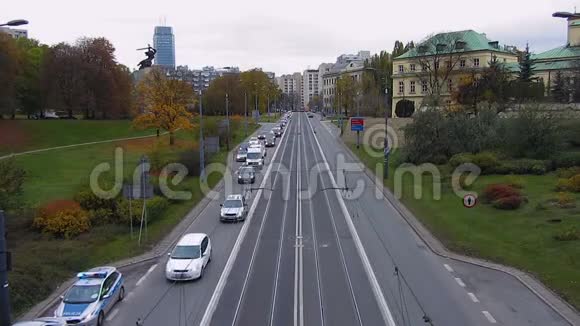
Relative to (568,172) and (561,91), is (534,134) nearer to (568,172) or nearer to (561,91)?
(568,172)

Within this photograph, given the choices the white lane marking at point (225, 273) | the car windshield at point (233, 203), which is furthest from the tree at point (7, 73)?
the car windshield at point (233, 203)

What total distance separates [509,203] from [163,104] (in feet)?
147

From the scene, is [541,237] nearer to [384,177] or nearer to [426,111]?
[384,177]

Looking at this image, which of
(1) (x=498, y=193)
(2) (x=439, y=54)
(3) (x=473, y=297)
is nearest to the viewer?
(3) (x=473, y=297)

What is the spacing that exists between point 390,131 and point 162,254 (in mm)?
48533

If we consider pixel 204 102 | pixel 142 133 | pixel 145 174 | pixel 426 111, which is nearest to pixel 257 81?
pixel 204 102

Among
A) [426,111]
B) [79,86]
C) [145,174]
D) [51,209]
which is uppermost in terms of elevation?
[79,86]

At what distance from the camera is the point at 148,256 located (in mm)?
22609

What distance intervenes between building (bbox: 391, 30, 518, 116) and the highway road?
50.8 m

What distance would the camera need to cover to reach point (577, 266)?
19797mm

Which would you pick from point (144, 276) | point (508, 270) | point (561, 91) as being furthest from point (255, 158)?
point (561, 91)

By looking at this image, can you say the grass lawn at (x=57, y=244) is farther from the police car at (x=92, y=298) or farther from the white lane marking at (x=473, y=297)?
the white lane marking at (x=473, y=297)

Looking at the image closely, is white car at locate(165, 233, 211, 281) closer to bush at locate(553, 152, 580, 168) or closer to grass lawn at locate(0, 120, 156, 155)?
bush at locate(553, 152, 580, 168)

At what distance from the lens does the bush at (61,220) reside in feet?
79.6
